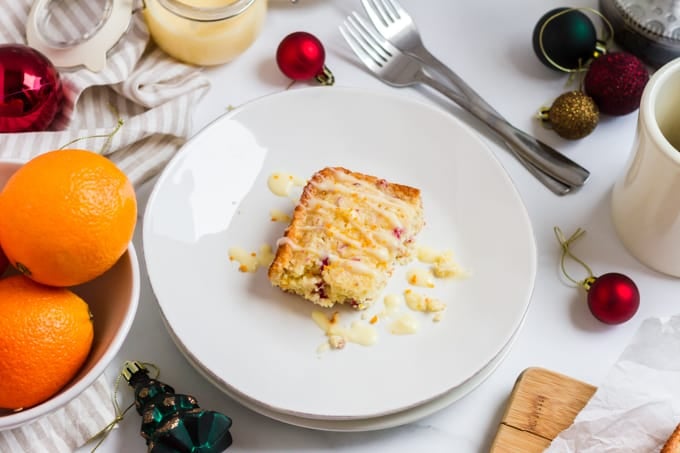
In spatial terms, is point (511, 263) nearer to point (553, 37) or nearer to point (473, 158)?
point (473, 158)

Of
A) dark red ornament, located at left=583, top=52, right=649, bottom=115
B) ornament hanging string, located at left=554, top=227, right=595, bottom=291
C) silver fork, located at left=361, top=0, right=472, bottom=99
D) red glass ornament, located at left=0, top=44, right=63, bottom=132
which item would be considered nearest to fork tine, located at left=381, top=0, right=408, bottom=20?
silver fork, located at left=361, top=0, right=472, bottom=99

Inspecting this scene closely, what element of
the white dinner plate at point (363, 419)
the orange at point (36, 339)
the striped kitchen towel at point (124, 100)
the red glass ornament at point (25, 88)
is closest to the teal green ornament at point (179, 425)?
the white dinner plate at point (363, 419)

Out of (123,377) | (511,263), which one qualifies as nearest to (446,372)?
(511,263)

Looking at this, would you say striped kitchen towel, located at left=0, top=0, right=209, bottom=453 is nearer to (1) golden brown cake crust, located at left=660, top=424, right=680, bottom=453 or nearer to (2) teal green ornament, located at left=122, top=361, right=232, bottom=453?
(2) teal green ornament, located at left=122, top=361, right=232, bottom=453

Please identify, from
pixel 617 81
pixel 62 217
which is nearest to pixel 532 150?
pixel 617 81

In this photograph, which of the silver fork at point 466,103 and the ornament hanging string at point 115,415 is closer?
the ornament hanging string at point 115,415

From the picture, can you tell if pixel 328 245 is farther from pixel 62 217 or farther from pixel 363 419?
pixel 62 217

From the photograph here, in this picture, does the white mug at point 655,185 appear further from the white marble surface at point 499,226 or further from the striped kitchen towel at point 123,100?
the striped kitchen towel at point 123,100
